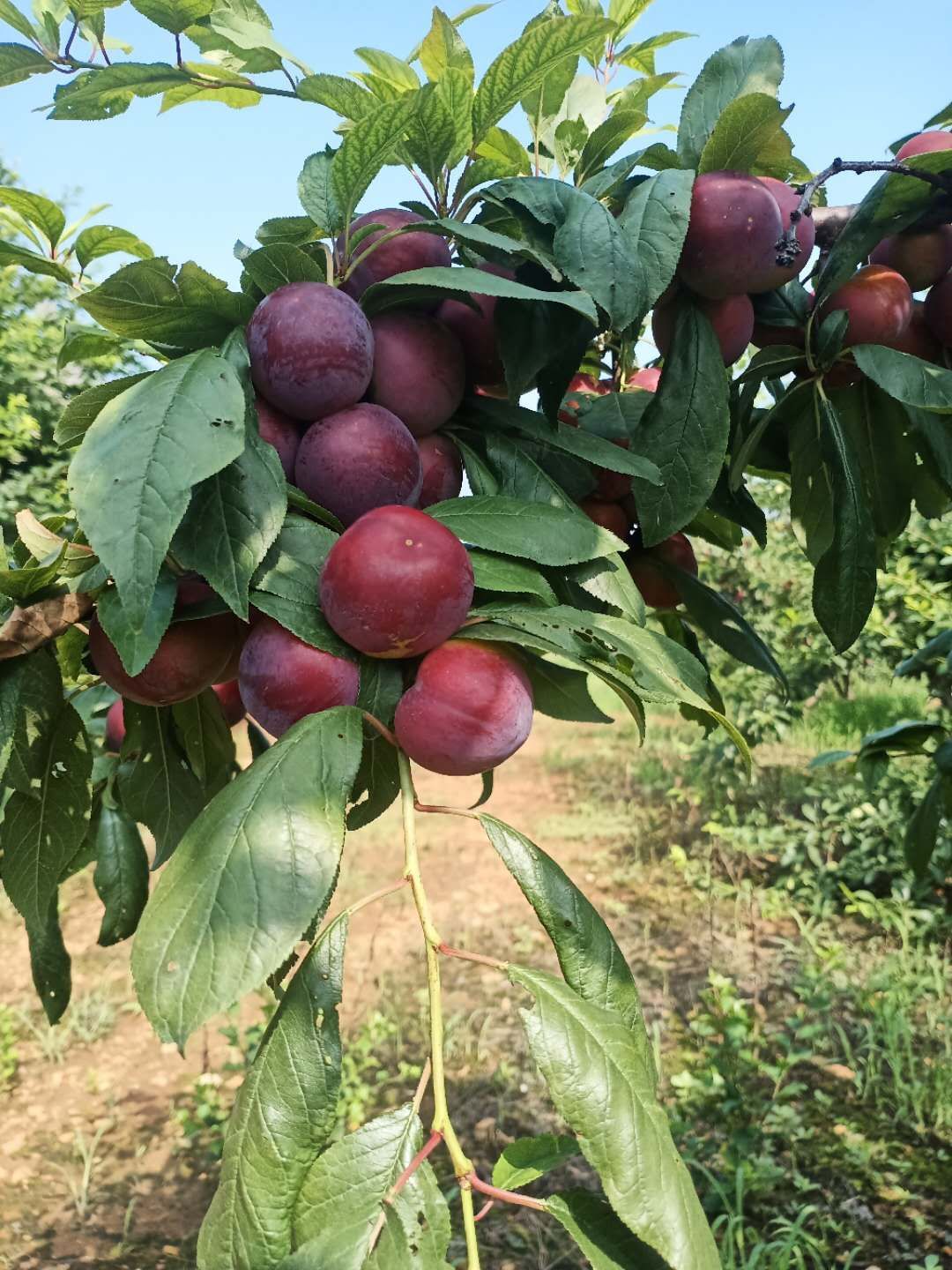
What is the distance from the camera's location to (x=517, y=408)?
66 cm

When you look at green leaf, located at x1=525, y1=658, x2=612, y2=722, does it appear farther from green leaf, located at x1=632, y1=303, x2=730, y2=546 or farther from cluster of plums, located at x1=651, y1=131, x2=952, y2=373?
cluster of plums, located at x1=651, y1=131, x2=952, y2=373

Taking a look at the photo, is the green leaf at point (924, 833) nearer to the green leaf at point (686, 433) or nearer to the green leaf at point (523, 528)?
the green leaf at point (686, 433)

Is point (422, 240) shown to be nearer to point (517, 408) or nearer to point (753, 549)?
point (517, 408)

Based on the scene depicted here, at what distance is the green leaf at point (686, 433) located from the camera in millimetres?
678

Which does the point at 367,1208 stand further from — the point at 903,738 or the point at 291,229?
the point at 903,738

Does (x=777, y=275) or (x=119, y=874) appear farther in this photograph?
(x=119, y=874)

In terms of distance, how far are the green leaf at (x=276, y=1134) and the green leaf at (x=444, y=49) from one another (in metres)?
0.68

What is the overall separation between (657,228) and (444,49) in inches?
11.1

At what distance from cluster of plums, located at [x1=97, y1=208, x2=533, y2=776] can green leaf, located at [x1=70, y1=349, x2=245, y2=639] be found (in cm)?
8

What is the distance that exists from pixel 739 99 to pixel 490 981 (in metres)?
3.18

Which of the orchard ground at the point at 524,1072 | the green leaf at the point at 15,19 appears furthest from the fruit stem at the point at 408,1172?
the orchard ground at the point at 524,1072

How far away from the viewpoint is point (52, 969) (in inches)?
32.1

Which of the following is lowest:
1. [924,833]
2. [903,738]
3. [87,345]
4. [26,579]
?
[924,833]

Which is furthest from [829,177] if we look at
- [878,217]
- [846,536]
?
[846,536]
